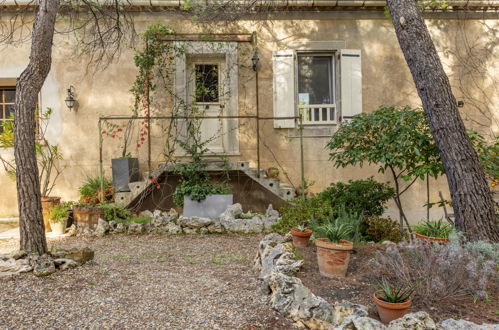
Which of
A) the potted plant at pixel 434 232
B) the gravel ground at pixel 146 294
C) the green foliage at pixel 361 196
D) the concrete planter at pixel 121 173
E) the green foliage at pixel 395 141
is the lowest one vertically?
the gravel ground at pixel 146 294

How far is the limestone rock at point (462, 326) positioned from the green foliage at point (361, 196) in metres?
2.90

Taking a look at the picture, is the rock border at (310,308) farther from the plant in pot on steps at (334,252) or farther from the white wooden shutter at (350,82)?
the white wooden shutter at (350,82)

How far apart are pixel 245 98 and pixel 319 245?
14.1 ft

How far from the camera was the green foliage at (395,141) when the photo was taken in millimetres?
4111

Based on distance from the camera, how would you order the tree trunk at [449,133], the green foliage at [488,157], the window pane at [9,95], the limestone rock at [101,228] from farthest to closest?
the window pane at [9,95] < the limestone rock at [101,228] < the green foliage at [488,157] < the tree trunk at [449,133]

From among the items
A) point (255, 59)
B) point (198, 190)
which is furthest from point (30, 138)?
point (255, 59)

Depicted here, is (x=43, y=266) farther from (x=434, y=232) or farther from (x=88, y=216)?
(x=434, y=232)

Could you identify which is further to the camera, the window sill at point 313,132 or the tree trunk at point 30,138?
the window sill at point 313,132

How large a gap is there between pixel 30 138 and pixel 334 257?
10.7ft

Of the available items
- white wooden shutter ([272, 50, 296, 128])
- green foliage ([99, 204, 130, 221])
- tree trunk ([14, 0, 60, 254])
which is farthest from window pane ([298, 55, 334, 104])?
tree trunk ([14, 0, 60, 254])

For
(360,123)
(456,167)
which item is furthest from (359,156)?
A: (456,167)

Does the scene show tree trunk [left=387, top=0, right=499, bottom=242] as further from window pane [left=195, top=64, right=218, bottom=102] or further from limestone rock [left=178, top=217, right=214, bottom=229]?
window pane [left=195, top=64, right=218, bottom=102]

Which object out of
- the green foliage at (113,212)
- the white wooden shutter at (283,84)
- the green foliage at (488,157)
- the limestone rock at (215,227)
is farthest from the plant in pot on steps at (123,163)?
the green foliage at (488,157)

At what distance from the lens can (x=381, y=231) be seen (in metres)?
4.68
